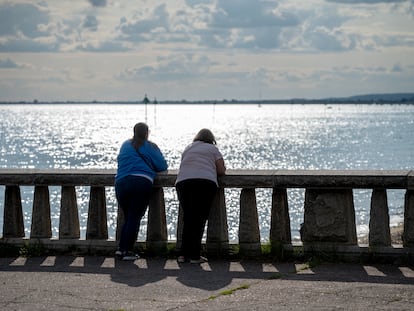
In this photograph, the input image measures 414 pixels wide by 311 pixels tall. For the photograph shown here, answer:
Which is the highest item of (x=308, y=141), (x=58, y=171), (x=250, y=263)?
(x=58, y=171)

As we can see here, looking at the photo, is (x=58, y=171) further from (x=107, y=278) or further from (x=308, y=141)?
(x=308, y=141)

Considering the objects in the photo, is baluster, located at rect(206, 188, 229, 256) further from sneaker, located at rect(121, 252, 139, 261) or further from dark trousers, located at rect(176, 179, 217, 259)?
sneaker, located at rect(121, 252, 139, 261)

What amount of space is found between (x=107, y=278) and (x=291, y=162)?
195ft

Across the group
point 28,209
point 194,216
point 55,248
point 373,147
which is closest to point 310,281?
point 194,216

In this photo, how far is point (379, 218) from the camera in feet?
29.9

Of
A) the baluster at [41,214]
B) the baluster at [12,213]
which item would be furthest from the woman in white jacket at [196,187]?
the baluster at [12,213]

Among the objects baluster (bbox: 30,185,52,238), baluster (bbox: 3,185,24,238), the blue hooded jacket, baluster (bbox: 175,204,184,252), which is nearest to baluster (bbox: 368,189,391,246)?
baluster (bbox: 175,204,184,252)

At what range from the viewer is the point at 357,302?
7.10 meters

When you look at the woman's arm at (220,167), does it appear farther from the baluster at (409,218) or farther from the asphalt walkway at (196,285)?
the baluster at (409,218)

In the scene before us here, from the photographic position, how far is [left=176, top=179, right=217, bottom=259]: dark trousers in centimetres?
915

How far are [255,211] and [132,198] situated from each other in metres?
1.35

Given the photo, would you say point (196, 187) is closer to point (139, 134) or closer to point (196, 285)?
point (139, 134)

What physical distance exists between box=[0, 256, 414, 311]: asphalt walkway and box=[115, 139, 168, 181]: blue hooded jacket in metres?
0.95

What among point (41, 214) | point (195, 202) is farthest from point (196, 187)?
point (41, 214)
